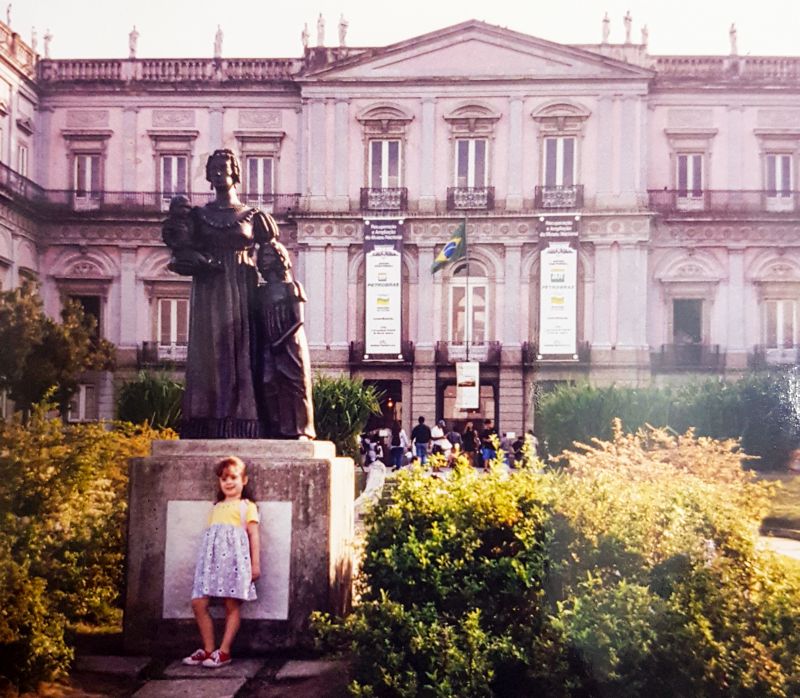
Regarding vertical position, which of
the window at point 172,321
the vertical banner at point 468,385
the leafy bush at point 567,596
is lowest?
the leafy bush at point 567,596

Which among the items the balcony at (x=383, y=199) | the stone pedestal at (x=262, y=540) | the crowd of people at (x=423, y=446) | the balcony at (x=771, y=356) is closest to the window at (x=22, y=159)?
the balcony at (x=383, y=199)

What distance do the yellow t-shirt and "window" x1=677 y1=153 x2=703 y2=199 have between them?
26504 millimetres

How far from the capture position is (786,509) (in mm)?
12859

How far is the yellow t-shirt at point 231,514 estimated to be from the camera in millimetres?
4969

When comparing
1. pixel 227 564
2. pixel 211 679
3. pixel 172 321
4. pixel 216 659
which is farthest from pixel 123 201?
pixel 211 679

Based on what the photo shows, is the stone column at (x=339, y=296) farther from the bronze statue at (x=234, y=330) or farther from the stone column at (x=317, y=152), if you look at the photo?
the bronze statue at (x=234, y=330)

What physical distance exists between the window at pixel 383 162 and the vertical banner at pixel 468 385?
540 centimetres

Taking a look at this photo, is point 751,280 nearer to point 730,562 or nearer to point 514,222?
point 514,222

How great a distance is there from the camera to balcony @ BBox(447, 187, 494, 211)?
2888 cm

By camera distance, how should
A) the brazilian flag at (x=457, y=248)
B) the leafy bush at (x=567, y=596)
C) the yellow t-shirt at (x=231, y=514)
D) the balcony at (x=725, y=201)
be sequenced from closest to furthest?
the leafy bush at (x=567, y=596) → the yellow t-shirt at (x=231, y=514) → the brazilian flag at (x=457, y=248) → the balcony at (x=725, y=201)

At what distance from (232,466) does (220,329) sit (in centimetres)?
79

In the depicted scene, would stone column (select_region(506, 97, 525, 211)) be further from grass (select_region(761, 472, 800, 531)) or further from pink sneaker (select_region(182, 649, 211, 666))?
pink sneaker (select_region(182, 649, 211, 666))

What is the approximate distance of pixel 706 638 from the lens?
166 inches

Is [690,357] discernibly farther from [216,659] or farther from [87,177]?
[216,659]
